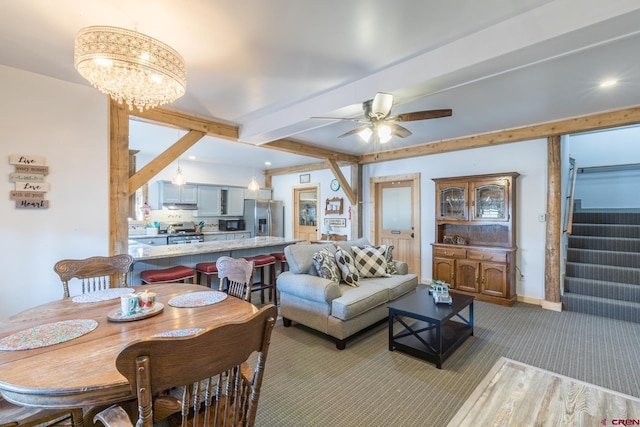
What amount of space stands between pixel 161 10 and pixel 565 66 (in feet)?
10.4

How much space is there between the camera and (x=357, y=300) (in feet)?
9.69

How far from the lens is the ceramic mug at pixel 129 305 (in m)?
1.62

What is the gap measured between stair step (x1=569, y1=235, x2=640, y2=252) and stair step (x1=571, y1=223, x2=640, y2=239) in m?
0.30

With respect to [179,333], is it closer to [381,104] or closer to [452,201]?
[381,104]

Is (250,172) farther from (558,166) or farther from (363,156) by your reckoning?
(558,166)

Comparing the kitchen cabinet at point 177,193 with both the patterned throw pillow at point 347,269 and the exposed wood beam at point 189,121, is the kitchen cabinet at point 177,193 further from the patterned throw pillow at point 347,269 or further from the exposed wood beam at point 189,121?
the patterned throw pillow at point 347,269

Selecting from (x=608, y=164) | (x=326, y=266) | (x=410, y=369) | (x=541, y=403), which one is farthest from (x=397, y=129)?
(x=608, y=164)

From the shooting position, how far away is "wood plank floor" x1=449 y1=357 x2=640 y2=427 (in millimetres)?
1889

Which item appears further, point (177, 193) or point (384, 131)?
point (177, 193)

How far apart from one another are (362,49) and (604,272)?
4672mm

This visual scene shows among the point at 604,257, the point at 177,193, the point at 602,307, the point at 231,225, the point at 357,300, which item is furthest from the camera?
the point at 231,225

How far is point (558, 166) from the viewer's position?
155 inches

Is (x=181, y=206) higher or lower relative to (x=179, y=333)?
higher

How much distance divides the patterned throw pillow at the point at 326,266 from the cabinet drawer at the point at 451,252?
220cm
